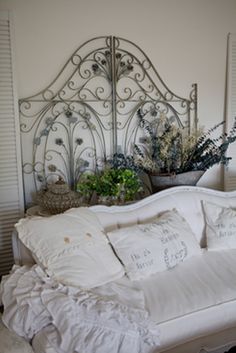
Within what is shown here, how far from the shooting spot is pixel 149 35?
9.10ft

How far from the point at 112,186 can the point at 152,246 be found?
2.05 feet

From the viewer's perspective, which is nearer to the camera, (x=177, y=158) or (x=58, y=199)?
(x=58, y=199)

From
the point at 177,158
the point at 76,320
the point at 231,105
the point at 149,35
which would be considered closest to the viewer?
the point at 76,320

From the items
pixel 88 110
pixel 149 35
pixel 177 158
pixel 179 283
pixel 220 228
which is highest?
pixel 149 35

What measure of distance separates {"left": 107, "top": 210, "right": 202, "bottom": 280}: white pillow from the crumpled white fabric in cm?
36

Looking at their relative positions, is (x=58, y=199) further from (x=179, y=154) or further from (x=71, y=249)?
(x=179, y=154)

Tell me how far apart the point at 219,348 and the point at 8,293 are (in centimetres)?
107

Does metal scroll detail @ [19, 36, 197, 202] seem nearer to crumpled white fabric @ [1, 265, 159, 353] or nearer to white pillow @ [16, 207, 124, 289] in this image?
white pillow @ [16, 207, 124, 289]

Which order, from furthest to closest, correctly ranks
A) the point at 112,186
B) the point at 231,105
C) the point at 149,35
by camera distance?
1. the point at 231,105
2. the point at 149,35
3. the point at 112,186

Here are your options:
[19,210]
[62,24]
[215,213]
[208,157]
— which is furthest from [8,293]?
[62,24]

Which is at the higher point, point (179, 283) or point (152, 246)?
point (152, 246)

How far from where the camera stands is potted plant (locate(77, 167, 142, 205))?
2387mm

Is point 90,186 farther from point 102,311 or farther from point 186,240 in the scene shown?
point 102,311

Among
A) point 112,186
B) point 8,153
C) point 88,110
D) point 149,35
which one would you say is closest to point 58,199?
point 112,186
